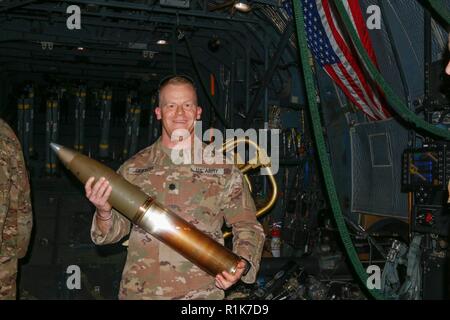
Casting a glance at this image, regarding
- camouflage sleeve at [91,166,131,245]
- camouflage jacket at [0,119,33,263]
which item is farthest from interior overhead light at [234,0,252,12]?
camouflage sleeve at [91,166,131,245]

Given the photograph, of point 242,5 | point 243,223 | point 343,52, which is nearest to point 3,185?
point 243,223

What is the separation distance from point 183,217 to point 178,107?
0.66m

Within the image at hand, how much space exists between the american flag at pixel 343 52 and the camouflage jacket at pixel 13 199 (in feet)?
11.6

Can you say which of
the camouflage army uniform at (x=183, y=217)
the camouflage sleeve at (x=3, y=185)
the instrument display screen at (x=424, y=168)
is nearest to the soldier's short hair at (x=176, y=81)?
the camouflage army uniform at (x=183, y=217)

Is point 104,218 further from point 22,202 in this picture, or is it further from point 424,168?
point 424,168

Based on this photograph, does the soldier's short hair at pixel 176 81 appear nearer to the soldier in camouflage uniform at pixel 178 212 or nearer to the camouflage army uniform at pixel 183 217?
the soldier in camouflage uniform at pixel 178 212

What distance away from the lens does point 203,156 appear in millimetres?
2748

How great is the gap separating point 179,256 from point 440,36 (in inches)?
128

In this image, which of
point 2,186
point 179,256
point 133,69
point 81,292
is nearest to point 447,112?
point 179,256

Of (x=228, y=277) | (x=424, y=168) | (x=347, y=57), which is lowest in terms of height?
(x=228, y=277)

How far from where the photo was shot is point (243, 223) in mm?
2635

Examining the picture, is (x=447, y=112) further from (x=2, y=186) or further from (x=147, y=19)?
(x=147, y=19)

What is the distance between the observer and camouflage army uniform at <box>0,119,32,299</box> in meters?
3.17

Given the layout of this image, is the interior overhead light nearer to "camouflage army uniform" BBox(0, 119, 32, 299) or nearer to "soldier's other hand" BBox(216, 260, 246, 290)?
"camouflage army uniform" BBox(0, 119, 32, 299)
